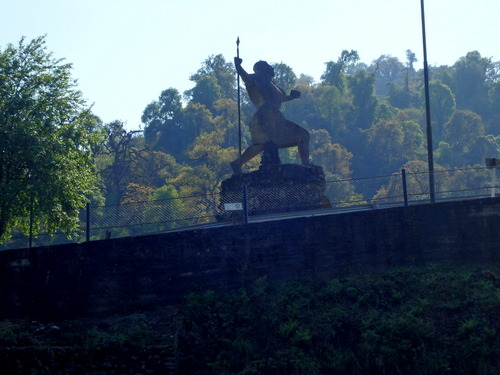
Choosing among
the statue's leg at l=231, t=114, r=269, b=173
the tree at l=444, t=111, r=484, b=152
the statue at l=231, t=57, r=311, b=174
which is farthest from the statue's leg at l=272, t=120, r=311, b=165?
the tree at l=444, t=111, r=484, b=152

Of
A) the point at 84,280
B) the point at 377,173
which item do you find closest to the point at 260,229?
the point at 84,280

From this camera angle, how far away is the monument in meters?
20.0

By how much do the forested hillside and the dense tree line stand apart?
104 millimetres

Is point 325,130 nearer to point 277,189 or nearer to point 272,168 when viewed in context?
point 272,168

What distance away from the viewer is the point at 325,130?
2613 inches

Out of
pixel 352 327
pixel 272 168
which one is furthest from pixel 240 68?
pixel 352 327

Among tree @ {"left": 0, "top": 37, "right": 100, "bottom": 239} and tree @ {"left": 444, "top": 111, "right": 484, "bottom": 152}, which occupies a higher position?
tree @ {"left": 444, "top": 111, "right": 484, "bottom": 152}

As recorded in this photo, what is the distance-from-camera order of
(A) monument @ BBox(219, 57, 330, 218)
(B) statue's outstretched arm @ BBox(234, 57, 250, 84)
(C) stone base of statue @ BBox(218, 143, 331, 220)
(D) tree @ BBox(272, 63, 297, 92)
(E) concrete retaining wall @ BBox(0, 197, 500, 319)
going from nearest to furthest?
(E) concrete retaining wall @ BBox(0, 197, 500, 319) → (C) stone base of statue @ BBox(218, 143, 331, 220) → (A) monument @ BBox(219, 57, 330, 218) → (B) statue's outstretched arm @ BBox(234, 57, 250, 84) → (D) tree @ BBox(272, 63, 297, 92)

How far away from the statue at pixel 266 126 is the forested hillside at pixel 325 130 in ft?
74.1

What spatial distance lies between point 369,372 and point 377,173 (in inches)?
2056

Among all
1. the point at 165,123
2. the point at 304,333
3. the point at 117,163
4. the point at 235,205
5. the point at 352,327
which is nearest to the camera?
the point at 304,333

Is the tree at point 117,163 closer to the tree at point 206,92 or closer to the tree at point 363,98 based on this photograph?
the tree at point 206,92

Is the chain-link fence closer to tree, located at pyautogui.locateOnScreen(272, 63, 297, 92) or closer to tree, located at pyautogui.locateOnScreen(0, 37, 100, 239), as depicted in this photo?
tree, located at pyautogui.locateOnScreen(0, 37, 100, 239)

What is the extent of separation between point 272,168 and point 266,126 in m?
1.40
